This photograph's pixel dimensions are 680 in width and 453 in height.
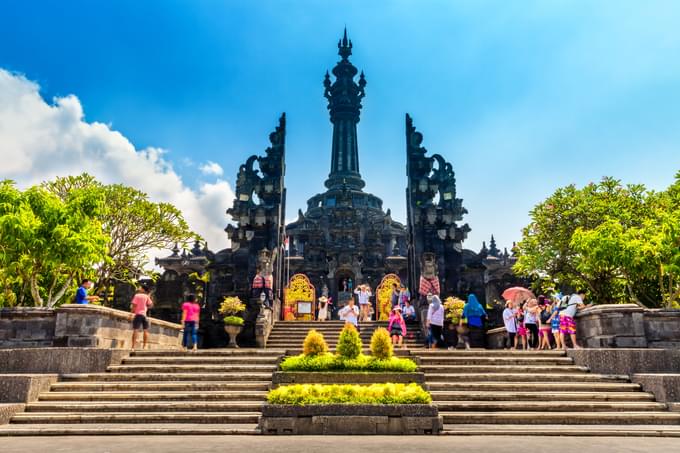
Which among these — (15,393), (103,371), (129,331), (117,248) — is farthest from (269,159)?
(15,393)

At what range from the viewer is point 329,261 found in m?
46.5

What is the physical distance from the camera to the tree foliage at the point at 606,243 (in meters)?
18.2

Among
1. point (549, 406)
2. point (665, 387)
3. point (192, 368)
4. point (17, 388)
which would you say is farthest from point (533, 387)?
point (17, 388)

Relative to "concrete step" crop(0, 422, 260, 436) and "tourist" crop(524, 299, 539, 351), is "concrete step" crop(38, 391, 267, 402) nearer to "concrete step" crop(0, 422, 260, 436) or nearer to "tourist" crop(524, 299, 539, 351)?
"concrete step" crop(0, 422, 260, 436)

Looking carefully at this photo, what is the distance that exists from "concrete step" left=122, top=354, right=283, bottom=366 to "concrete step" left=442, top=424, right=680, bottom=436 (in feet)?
18.2

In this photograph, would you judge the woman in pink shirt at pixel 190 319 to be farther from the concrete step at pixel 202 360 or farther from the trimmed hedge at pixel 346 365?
the trimmed hedge at pixel 346 365

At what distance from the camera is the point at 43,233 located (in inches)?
656

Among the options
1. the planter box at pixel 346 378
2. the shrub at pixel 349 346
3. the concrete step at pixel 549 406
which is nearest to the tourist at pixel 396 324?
the shrub at pixel 349 346

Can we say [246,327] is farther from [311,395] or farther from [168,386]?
[311,395]

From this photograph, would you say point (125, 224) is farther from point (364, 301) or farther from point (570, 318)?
point (570, 318)

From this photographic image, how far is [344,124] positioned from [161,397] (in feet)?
200

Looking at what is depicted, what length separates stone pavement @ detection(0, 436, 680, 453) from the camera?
7094 millimetres

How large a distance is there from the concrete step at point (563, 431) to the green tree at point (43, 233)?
43.4ft

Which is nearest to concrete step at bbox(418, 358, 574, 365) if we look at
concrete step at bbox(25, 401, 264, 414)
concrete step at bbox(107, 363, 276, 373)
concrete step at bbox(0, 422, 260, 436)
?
concrete step at bbox(107, 363, 276, 373)
